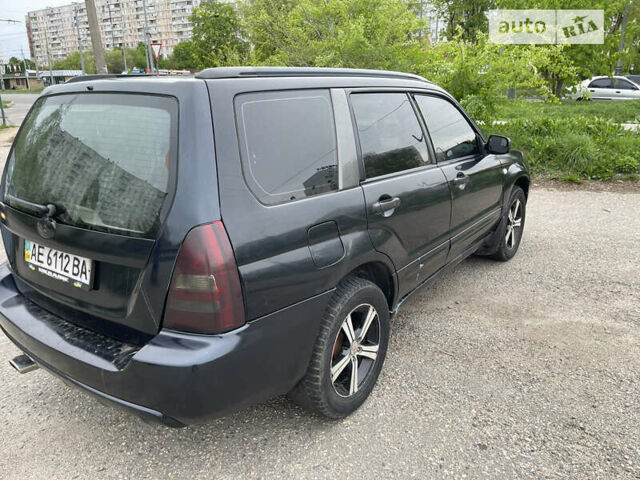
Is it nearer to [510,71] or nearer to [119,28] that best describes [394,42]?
[510,71]

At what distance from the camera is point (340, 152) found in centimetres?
244

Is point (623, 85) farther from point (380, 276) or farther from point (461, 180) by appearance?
point (380, 276)

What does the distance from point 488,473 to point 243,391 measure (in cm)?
114

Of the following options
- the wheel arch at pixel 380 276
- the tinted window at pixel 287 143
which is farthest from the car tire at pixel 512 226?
the tinted window at pixel 287 143

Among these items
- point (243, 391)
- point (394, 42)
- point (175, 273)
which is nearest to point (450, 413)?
point (243, 391)

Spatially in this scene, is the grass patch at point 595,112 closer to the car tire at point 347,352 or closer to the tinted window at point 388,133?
the tinted window at point 388,133

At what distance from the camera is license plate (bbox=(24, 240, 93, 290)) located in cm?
205

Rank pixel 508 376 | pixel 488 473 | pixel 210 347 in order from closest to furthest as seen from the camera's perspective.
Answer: pixel 210 347 → pixel 488 473 → pixel 508 376

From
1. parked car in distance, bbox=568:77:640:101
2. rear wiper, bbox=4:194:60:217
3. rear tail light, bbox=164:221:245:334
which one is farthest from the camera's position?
parked car in distance, bbox=568:77:640:101

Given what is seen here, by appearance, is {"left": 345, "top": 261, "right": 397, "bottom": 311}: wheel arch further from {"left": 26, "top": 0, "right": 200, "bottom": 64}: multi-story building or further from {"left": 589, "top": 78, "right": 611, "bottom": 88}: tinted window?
{"left": 26, "top": 0, "right": 200, "bottom": 64}: multi-story building

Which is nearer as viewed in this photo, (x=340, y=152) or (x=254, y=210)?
(x=254, y=210)

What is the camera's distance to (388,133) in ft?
9.34

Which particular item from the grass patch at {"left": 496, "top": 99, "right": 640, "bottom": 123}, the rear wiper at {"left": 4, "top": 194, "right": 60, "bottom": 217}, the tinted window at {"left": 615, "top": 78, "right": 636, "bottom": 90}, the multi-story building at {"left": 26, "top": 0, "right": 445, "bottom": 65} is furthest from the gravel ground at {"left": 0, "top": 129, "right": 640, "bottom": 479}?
the multi-story building at {"left": 26, "top": 0, "right": 445, "bottom": 65}

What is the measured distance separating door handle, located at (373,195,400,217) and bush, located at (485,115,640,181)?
21.6 feet
